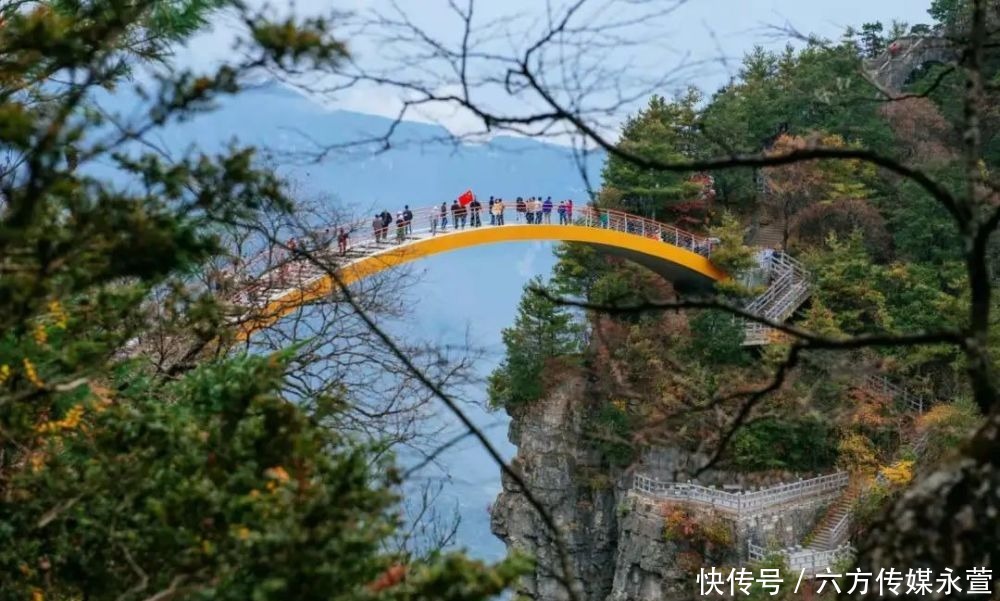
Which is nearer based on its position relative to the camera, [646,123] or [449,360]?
[449,360]

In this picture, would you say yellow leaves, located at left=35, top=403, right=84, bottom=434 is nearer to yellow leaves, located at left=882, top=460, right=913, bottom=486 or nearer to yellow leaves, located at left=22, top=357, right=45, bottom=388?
yellow leaves, located at left=22, top=357, right=45, bottom=388

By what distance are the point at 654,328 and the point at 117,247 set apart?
36.5 ft

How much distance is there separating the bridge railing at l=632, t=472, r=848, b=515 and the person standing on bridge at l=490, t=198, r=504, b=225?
3.47 meters

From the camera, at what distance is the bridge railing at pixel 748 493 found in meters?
11.2

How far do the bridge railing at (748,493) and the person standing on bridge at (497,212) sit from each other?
347 cm

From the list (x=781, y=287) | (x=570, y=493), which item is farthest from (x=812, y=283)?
(x=570, y=493)

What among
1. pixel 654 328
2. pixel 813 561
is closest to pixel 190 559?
pixel 813 561

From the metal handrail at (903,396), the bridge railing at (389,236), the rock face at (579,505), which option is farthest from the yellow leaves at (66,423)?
the metal handrail at (903,396)

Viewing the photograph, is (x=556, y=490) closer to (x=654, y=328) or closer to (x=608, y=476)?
(x=608, y=476)

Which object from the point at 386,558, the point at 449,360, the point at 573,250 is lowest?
the point at 386,558

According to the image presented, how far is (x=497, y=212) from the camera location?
41.3 ft

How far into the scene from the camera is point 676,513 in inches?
448

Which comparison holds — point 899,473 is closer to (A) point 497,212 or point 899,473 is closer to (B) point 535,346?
(B) point 535,346

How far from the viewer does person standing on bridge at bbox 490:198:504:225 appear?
41.2ft
